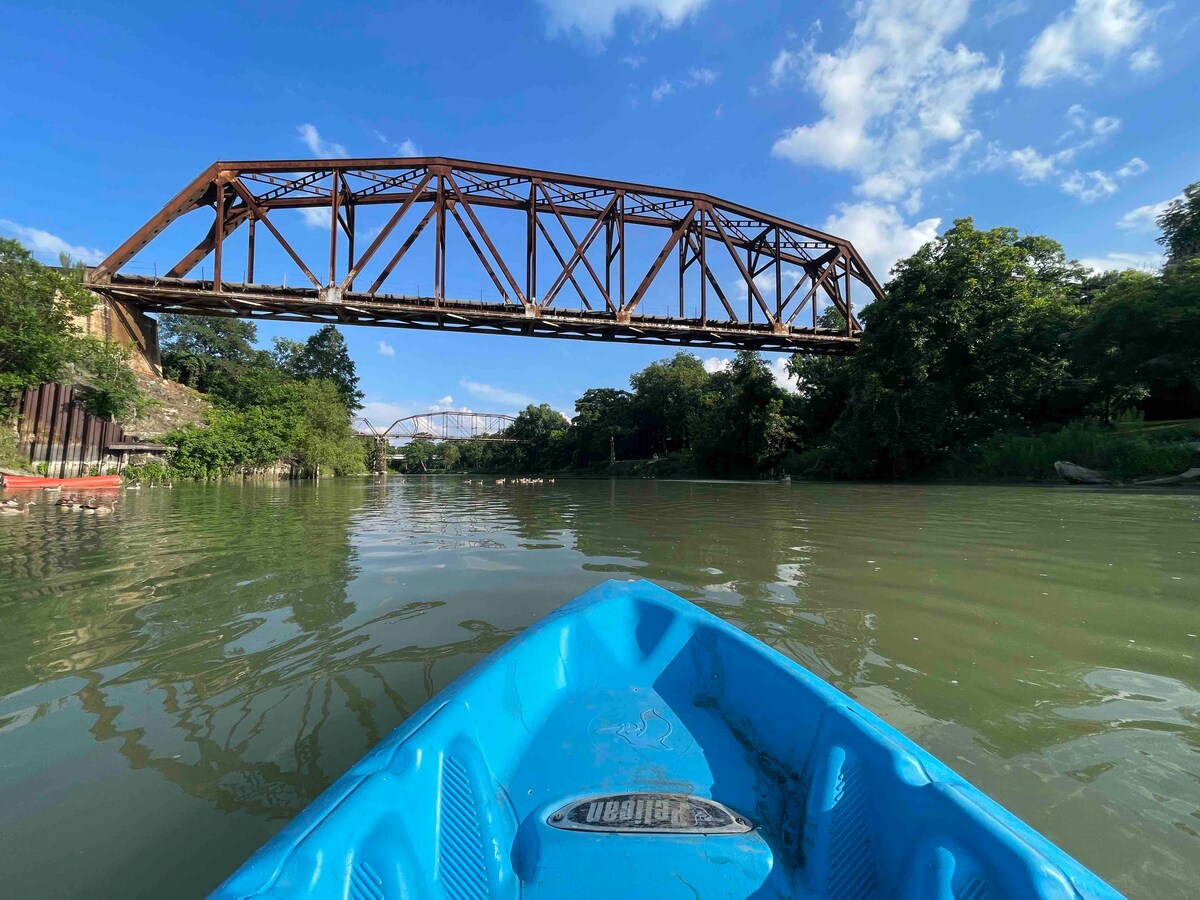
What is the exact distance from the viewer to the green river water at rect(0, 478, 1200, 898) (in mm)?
1406

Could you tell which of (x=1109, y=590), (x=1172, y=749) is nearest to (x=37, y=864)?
(x=1172, y=749)

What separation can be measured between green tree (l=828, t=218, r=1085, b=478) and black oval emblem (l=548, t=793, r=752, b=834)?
67.6ft

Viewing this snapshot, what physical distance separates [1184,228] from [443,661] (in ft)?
113

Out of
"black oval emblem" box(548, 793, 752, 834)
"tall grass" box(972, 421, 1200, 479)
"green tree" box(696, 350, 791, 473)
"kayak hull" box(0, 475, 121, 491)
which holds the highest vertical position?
"green tree" box(696, 350, 791, 473)

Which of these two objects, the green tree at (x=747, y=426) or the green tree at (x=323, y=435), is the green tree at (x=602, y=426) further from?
the green tree at (x=323, y=435)

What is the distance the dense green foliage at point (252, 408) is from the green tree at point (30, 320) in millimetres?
5307

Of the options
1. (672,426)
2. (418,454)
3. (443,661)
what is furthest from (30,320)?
(418,454)

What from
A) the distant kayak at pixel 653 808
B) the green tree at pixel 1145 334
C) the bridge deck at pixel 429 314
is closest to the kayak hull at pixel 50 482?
the bridge deck at pixel 429 314

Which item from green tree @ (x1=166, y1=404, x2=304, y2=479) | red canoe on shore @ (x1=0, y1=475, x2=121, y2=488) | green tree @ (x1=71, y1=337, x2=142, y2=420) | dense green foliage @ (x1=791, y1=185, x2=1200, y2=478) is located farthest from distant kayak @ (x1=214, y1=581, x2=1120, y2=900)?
green tree @ (x1=166, y1=404, x2=304, y2=479)

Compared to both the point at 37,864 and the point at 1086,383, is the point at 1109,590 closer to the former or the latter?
the point at 37,864

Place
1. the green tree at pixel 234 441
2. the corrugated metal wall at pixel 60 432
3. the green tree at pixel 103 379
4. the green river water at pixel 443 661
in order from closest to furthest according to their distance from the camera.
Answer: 1. the green river water at pixel 443 661
2. the corrugated metal wall at pixel 60 432
3. the green tree at pixel 103 379
4. the green tree at pixel 234 441

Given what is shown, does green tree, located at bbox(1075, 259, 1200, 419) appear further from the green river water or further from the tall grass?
the green river water

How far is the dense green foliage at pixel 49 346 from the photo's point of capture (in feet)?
52.9

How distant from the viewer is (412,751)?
1158 mm
